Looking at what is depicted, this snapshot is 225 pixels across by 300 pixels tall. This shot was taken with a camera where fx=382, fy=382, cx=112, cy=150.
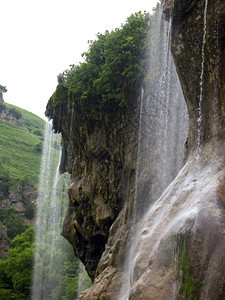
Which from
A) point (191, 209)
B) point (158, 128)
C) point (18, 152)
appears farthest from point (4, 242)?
point (191, 209)

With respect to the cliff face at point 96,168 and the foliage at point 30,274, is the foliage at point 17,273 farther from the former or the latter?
the cliff face at point 96,168

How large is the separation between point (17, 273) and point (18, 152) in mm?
52558

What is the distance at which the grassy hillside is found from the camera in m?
67.3

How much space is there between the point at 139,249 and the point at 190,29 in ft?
17.7

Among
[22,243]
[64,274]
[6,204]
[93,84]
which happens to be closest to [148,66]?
[93,84]

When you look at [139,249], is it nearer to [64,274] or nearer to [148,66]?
[148,66]

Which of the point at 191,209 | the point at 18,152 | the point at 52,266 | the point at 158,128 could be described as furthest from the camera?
the point at 18,152

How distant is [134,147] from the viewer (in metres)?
16.7

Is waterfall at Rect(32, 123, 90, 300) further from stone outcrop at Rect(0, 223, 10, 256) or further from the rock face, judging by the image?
the rock face

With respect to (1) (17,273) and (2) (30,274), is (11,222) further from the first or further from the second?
(2) (30,274)

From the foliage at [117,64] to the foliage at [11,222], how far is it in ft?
118

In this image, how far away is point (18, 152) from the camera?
7925cm

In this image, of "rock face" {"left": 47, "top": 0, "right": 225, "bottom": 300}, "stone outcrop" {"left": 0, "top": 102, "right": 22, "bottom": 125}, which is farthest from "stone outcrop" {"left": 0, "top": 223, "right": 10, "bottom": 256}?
"stone outcrop" {"left": 0, "top": 102, "right": 22, "bottom": 125}

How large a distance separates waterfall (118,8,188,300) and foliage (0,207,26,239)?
38.5 m
